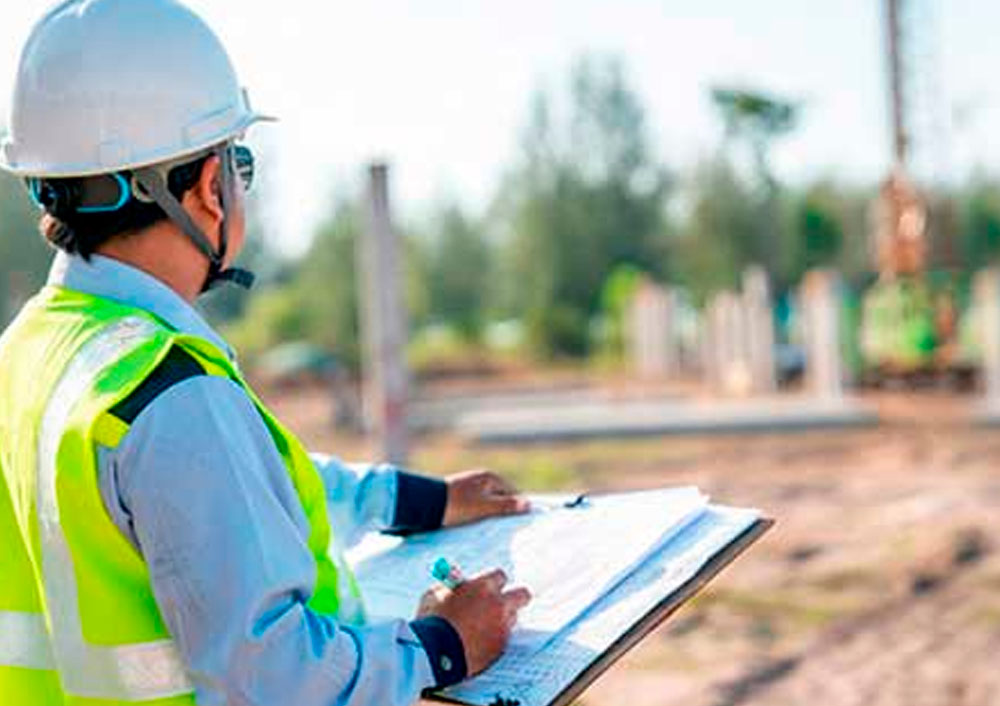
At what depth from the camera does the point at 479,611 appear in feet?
5.23

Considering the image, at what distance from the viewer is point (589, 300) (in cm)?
4225

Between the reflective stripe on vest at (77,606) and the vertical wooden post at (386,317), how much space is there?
11.9ft

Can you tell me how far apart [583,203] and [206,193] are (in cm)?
4191

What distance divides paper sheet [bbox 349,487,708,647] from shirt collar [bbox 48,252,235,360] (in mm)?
496

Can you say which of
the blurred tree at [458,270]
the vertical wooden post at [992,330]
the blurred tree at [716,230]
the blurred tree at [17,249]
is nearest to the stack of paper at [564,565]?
the vertical wooden post at [992,330]

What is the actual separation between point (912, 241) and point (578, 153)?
22.4 meters

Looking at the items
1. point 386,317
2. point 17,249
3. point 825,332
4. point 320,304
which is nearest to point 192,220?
point 386,317

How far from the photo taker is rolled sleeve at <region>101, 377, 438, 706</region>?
1.38 metres

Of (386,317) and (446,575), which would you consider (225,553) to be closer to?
(446,575)

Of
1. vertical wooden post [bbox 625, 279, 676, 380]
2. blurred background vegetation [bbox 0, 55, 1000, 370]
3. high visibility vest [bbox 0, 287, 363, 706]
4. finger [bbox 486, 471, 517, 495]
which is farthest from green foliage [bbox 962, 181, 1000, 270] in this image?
high visibility vest [bbox 0, 287, 363, 706]

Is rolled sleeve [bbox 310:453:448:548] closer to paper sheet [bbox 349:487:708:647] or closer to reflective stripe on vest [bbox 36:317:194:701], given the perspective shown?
paper sheet [bbox 349:487:708:647]

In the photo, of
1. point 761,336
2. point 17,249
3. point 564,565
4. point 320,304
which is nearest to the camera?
point 564,565

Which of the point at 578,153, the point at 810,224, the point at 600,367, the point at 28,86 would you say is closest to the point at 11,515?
the point at 28,86

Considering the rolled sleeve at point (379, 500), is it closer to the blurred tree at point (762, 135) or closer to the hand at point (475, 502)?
the hand at point (475, 502)
